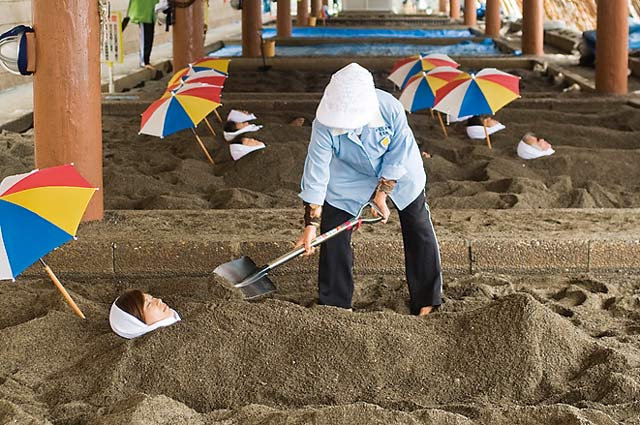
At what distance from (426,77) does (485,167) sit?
111cm

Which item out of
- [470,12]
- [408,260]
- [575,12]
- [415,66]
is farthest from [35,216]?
[575,12]

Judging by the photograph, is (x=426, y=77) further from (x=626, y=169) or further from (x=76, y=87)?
(x=76, y=87)

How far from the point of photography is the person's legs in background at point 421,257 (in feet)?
13.1

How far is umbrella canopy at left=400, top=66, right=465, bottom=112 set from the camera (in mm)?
7340

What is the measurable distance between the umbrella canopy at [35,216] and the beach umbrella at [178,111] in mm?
2764

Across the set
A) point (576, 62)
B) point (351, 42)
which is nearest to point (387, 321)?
point (576, 62)

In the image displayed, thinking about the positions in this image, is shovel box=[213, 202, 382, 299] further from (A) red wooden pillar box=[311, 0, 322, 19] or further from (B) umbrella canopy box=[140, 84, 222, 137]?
(A) red wooden pillar box=[311, 0, 322, 19]

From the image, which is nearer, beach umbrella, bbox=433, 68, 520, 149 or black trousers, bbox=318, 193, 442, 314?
black trousers, bbox=318, 193, 442, 314

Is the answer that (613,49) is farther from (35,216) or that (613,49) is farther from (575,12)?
(575,12)

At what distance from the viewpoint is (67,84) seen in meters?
4.95

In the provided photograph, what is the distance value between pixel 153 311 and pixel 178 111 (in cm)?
297

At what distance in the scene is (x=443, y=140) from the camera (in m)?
7.84

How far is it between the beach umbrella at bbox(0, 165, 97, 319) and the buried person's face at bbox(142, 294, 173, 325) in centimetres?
47

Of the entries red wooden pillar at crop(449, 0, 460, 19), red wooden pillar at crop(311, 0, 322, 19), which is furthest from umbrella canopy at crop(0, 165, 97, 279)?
red wooden pillar at crop(449, 0, 460, 19)
